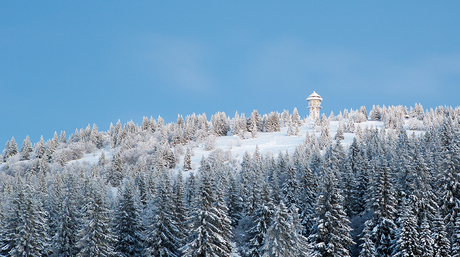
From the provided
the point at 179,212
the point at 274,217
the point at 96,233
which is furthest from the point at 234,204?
the point at 274,217

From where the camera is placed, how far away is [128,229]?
52188 mm

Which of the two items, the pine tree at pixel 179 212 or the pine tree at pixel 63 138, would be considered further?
the pine tree at pixel 63 138

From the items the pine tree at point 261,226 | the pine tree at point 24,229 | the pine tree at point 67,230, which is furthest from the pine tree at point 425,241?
the pine tree at point 24,229

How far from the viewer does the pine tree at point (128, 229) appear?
51.8m

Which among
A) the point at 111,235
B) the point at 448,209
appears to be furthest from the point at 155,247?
the point at 448,209

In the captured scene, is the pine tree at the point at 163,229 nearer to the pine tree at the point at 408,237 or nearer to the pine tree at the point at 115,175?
the pine tree at the point at 408,237

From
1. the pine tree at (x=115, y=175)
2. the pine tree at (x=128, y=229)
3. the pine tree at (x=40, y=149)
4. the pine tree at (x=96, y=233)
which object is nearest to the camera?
the pine tree at (x=96, y=233)

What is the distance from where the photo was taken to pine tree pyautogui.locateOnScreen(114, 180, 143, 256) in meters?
51.8

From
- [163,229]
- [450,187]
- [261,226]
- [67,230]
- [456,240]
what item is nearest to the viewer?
[456,240]

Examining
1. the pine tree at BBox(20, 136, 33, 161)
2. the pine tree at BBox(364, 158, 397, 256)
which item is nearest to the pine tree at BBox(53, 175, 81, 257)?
the pine tree at BBox(364, 158, 397, 256)

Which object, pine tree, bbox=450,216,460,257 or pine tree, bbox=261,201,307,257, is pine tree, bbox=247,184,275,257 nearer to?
pine tree, bbox=261,201,307,257

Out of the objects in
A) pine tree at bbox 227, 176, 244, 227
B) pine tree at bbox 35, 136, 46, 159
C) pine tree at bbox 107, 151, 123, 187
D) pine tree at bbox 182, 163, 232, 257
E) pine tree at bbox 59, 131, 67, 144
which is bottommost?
pine tree at bbox 182, 163, 232, 257

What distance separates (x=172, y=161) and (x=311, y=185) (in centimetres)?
7820

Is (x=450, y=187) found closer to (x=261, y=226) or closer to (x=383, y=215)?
(x=383, y=215)
